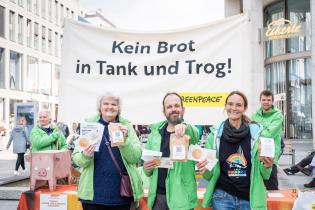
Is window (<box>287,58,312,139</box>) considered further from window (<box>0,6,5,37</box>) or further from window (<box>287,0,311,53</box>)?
window (<box>0,6,5,37</box>)

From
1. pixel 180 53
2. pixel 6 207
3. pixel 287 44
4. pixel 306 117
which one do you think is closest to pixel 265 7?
pixel 287 44

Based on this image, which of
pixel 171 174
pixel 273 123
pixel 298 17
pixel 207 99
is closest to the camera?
pixel 171 174

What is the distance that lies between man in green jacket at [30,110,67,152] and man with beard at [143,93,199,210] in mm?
3416

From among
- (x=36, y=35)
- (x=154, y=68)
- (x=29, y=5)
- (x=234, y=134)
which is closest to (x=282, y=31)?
(x=154, y=68)

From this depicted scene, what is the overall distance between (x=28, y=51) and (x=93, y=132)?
5398 cm

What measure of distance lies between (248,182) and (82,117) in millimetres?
1894

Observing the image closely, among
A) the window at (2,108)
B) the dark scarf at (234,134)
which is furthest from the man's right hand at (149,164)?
the window at (2,108)

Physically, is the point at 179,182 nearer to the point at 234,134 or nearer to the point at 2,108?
the point at 234,134

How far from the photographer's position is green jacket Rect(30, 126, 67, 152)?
7039 mm

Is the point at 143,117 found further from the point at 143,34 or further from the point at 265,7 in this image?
the point at 265,7

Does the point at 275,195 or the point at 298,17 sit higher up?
the point at 298,17

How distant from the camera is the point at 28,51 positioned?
55438mm

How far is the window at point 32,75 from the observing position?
180ft

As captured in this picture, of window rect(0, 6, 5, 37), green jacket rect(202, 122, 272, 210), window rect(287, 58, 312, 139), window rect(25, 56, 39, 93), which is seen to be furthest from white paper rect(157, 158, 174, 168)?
window rect(25, 56, 39, 93)
